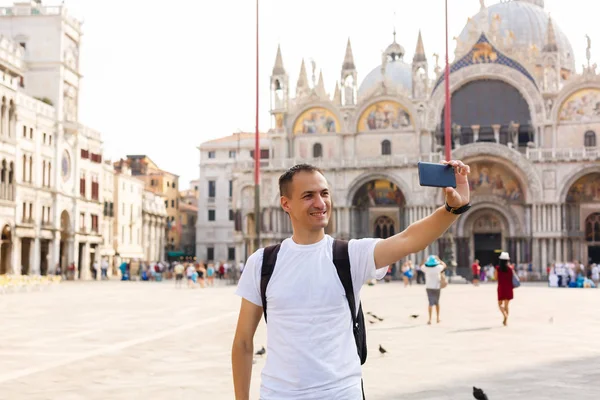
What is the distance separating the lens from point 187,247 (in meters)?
93.4

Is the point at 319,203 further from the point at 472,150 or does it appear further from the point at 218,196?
the point at 218,196

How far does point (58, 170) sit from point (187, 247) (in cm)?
3688

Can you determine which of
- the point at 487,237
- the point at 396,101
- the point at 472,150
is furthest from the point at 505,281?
the point at 396,101

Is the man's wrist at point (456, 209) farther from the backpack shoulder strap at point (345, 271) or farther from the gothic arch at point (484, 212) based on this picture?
the gothic arch at point (484, 212)

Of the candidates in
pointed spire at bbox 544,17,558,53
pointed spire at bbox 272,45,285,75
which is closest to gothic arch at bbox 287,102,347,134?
A: pointed spire at bbox 272,45,285,75

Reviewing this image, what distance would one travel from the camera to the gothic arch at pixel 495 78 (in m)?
55.7

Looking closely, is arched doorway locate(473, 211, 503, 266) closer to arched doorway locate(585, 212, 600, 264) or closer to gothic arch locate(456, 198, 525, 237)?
gothic arch locate(456, 198, 525, 237)

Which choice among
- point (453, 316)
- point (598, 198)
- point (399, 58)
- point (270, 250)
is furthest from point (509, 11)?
point (270, 250)

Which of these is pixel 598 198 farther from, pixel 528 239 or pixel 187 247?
pixel 187 247

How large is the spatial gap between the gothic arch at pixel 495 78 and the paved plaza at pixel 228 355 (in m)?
34.3

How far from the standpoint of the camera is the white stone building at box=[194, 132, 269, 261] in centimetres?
8306

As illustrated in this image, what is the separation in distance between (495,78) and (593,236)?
40.7 ft

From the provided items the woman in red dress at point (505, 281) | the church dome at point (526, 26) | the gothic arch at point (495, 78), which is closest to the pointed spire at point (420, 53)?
the gothic arch at point (495, 78)

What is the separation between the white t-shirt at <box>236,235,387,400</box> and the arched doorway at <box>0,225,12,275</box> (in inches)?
1901
